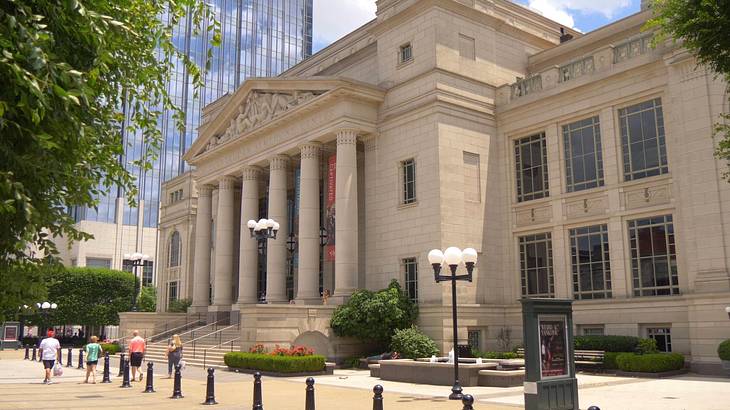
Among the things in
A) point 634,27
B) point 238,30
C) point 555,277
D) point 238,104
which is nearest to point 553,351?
point 555,277

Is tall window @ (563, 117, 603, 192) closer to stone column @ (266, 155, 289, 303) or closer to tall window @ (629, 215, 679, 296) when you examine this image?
tall window @ (629, 215, 679, 296)

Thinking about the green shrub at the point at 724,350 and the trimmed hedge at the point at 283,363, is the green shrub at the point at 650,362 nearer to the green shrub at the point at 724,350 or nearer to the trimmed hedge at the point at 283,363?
the green shrub at the point at 724,350

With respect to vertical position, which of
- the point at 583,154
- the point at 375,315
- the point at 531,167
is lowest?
the point at 375,315

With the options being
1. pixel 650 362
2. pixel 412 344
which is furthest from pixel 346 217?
pixel 650 362

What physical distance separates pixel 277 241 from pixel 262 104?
8905mm

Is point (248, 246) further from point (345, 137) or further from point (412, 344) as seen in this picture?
point (412, 344)

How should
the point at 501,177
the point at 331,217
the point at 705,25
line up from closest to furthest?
the point at 705,25
the point at 501,177
the point at 331,217

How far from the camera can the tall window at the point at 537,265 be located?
112 ft

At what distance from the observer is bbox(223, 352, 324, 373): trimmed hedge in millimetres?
28016

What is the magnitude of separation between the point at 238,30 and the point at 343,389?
121483 mm

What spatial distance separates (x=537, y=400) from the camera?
14414 millimetres

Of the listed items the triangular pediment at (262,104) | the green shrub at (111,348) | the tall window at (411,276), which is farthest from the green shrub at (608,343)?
the green shrub at (111,348)

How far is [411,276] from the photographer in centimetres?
3522

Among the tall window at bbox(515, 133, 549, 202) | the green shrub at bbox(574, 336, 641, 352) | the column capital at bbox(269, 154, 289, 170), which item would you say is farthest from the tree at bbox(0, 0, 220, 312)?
the column capital at bbox(269, 154, 289, 170)
